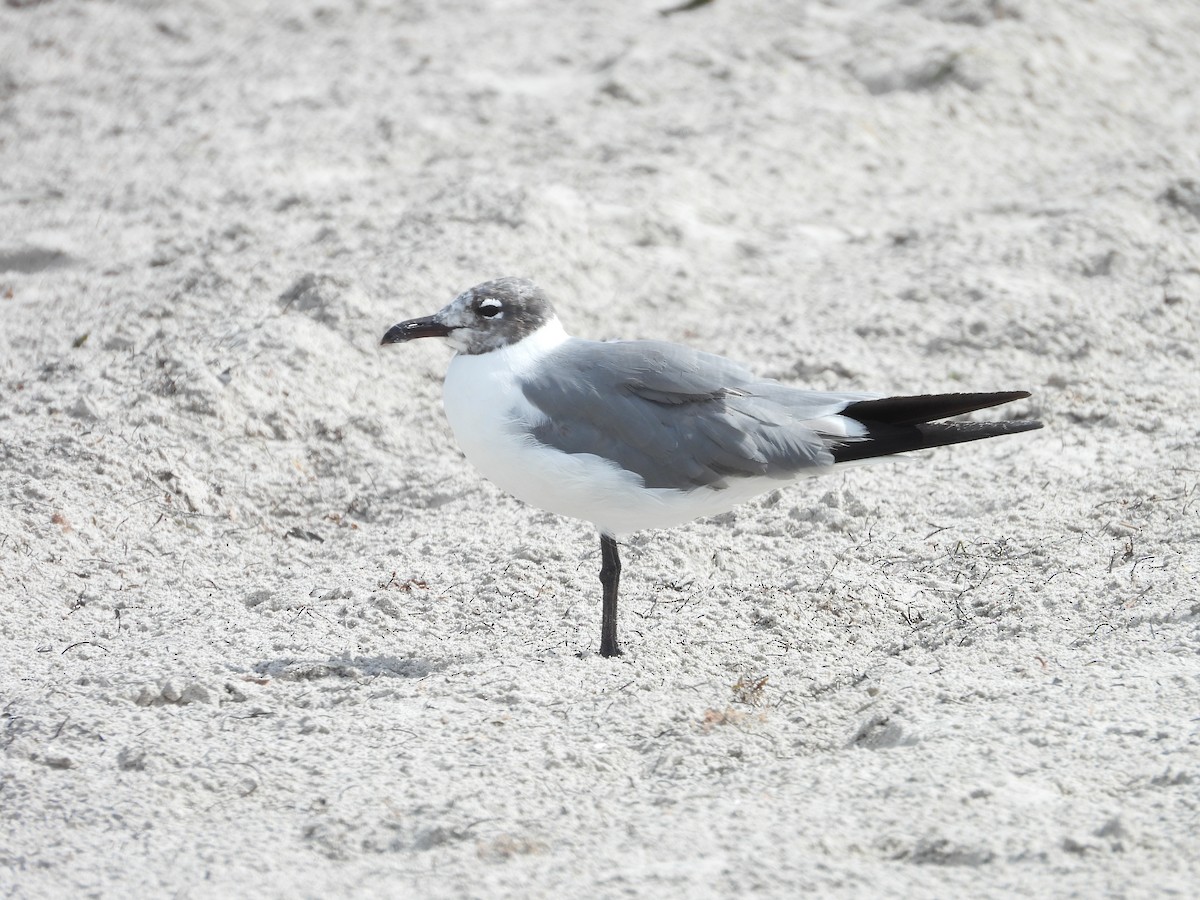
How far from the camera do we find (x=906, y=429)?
163 inches

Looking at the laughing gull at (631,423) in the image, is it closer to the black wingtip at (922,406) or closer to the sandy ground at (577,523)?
the black wingtip at (922,406)

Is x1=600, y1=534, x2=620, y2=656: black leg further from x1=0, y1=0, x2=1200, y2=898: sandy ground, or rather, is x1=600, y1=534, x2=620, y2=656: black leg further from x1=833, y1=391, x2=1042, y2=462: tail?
x1=833, y1=391, x2=1042, y2=462: tail

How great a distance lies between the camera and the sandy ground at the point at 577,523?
10.6 ft

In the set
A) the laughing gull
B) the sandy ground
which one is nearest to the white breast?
the laughing gull

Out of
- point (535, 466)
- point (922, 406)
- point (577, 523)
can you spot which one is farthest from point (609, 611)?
point (922, 406)

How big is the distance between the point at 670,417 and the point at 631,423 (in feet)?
0.42

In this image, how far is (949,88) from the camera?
8.26 metres

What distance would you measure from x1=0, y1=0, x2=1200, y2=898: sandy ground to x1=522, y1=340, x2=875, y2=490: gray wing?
57cm

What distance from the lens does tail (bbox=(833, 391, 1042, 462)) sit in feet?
13.5

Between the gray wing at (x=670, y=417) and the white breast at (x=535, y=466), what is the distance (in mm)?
38

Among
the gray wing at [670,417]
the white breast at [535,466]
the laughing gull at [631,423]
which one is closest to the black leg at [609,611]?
the laughing gull at [631,423]

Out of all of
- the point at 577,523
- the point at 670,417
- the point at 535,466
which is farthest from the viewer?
the point at 577,523

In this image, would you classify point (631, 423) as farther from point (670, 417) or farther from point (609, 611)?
point (609, 611)

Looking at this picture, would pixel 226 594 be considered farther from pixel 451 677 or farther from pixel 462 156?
pixel 462 156
